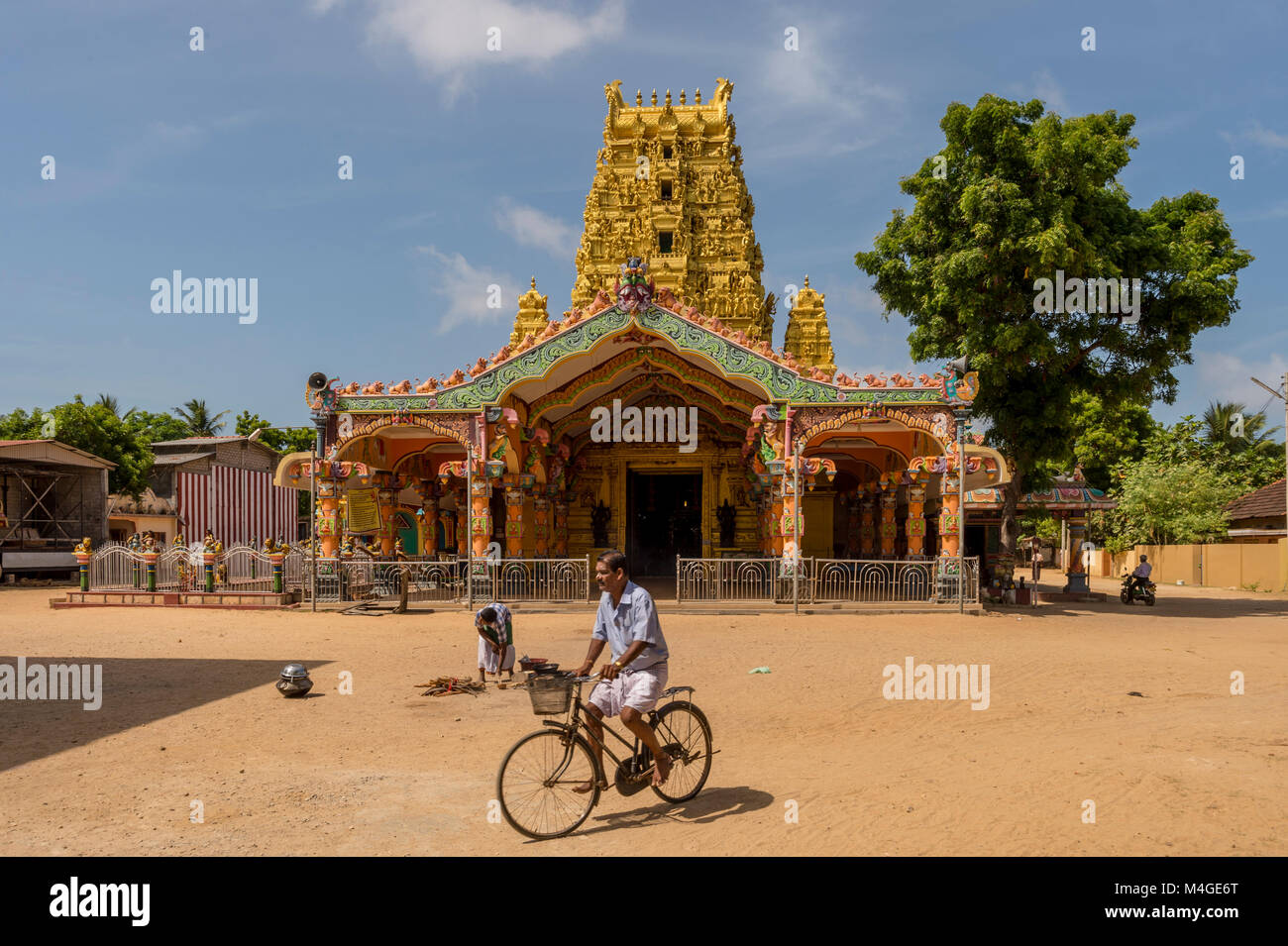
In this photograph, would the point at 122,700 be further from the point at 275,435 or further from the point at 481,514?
the point at 275,435

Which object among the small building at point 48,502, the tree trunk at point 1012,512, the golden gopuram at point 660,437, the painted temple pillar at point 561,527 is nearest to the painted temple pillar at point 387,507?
the golden gopuram at point 660,437

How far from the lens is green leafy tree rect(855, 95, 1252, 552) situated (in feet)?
57.1

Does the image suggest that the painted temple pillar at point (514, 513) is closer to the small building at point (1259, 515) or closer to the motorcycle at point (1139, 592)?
the motorcycle at point (1139, 592)

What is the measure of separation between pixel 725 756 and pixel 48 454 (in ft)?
89.6

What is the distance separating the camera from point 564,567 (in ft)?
56.2

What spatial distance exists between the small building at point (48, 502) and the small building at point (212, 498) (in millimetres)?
2225

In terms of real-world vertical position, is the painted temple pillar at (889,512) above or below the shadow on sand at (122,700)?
above

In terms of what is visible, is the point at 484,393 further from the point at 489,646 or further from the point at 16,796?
the point at 16,796

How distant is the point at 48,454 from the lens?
26.3m

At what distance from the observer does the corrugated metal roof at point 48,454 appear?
997 inches

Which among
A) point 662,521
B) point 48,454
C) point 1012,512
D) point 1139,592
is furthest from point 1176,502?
point 48,454

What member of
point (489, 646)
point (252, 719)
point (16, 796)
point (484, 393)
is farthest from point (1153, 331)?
point (16, 796)

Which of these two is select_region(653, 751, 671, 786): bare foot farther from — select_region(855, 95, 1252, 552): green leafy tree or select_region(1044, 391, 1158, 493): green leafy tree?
select_region(1044, 391, 1158, 493): green leafy tree

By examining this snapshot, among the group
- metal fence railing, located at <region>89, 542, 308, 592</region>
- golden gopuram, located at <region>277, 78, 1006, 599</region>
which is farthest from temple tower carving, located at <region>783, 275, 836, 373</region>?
metal fence railing, located at <region>89, 542, 308, 592</region>
